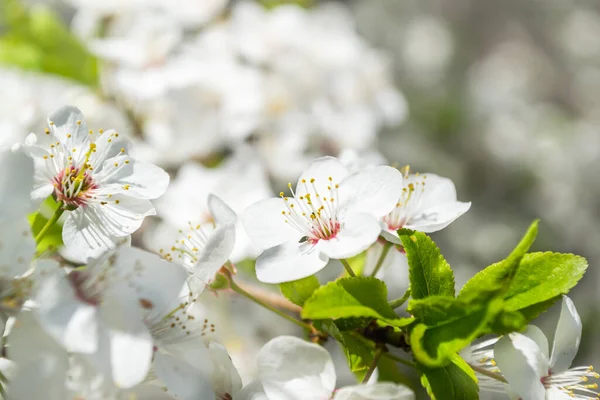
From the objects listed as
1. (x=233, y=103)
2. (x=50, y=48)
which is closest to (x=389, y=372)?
(x=233, y=103)

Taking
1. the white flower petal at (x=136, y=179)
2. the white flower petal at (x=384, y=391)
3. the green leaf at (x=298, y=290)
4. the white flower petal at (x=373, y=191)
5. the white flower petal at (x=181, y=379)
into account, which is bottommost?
the white flower petal at (x=181, y=379)

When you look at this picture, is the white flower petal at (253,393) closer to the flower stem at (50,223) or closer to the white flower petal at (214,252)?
the white flower petal at (214,252)

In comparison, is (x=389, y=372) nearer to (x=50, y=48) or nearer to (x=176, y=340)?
(x=176, y=340)

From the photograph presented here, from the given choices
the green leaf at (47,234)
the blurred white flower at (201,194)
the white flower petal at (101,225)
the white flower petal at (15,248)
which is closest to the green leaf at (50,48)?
the blurred white flower at (201,194)

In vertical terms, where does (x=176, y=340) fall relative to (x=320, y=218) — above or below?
below

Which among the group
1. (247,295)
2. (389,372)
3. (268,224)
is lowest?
(389,372)

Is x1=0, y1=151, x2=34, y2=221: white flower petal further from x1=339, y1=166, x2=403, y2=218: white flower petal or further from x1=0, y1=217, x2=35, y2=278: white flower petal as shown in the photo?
x1=339, y1=166, x2=403, y2=218: white flower petal

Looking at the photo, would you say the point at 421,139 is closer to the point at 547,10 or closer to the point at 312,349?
the point at 547,10
